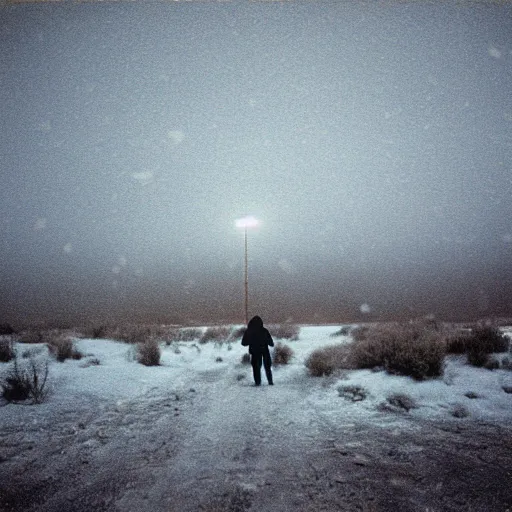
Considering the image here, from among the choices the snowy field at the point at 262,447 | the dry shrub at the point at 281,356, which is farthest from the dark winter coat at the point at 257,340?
the dry shrub at the point at 281,356

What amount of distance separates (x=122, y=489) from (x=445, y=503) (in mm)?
3087

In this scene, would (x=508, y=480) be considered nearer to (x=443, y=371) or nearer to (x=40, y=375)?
A: (x=443, y=371)

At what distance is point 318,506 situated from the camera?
2.92 metres

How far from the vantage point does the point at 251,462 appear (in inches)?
152

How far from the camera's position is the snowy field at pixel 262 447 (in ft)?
10.1

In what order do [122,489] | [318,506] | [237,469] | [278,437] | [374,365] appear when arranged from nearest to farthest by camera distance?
[318,506], [122,489], [237,469], [278,437], [374,365]

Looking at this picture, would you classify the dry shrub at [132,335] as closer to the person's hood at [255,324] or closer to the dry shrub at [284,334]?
the dry shrub at [284,334]

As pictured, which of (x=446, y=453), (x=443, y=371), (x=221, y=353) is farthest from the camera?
(x=221, y=353)

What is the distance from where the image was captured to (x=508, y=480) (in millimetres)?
3336

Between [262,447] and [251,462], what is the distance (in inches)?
20.1

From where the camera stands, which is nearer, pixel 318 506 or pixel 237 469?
pixel 318 506

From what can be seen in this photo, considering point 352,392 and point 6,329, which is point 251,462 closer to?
point 352,392

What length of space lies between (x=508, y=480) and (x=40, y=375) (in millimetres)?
8860

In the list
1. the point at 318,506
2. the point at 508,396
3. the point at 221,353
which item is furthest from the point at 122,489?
the point at 221,353
